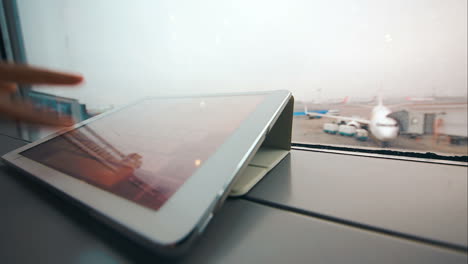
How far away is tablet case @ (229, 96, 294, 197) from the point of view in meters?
0.32

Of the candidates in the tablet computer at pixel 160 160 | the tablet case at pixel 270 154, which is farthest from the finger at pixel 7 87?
the tablet case at pixel 270 154

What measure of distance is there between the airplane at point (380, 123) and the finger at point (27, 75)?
0.61 m

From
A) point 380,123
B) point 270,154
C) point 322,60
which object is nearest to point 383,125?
point 380,123

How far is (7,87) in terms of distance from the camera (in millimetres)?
127

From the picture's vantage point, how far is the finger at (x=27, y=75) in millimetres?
116

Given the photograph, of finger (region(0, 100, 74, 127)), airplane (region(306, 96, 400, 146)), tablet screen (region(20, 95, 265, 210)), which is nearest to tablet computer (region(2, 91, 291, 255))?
tablet screen (region(20, 95, 265, 210))

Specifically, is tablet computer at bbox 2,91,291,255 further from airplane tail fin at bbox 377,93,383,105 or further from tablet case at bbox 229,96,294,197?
airplane tail fin at bbox 377,93,383,105

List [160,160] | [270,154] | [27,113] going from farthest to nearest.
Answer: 1. [270,154]
2. [160,160]
3. [27,113]

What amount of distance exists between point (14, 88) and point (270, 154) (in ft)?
1.22

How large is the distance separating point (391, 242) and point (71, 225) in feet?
1.22

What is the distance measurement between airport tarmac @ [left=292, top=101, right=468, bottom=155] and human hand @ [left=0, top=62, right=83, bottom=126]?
0.39m

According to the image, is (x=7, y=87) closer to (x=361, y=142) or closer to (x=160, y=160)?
(x=160, y=160)

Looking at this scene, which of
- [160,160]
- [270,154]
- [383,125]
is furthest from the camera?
[383,125]

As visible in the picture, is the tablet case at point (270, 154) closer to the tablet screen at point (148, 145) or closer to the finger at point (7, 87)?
the tablet screen at point (148, 145)
